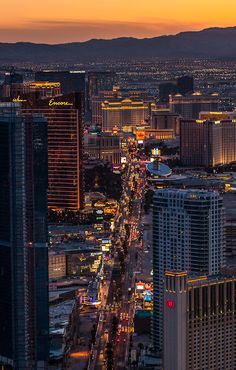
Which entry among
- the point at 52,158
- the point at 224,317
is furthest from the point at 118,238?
the point at 224,317

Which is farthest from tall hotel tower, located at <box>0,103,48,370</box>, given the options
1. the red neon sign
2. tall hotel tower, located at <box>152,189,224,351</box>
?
the red neon sign

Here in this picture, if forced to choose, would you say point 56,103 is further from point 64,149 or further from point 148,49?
point 148,49

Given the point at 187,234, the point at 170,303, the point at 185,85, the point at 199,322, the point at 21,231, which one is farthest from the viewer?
the point at 185,85

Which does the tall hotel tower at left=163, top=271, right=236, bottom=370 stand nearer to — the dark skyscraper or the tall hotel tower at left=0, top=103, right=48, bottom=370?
the tall hotel tower at left=0, top=103, right=48, bottom=370

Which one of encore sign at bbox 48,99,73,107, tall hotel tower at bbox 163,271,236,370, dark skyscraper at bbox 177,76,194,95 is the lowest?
tall hotel tower at bbox 163,271,236,370

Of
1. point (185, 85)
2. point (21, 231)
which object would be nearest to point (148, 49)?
point (185, 85)

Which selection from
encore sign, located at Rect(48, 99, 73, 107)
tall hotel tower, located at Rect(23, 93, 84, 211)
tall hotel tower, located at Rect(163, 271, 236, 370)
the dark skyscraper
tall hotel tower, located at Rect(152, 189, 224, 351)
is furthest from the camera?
the dark skyscraper
